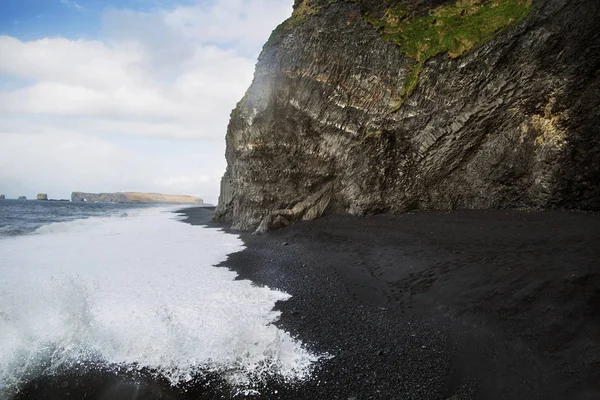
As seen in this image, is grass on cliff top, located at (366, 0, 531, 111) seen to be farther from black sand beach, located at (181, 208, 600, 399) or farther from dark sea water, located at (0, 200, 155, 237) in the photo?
dark sea water, located at (0, 200, 155, 237)

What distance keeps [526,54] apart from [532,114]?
312 centimetres

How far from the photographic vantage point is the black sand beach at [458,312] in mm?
6809

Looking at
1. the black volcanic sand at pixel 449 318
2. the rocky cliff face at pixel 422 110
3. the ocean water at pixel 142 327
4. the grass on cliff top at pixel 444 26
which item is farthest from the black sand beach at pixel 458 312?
Result: the grass on cliff top at pixel 444 26

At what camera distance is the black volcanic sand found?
679 cm

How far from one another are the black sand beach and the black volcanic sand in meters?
0.03

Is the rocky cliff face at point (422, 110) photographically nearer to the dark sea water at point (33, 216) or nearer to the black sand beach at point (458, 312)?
the black sand beach at point (458, 312)

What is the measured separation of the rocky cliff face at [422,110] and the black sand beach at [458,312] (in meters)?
3.44

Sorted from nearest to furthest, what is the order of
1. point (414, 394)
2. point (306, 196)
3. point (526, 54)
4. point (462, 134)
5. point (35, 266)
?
point (414, 394)
point (35, 266)
point (526, 54)
point (462, 134)
point (306, 196)

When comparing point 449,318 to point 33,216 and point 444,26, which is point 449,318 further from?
point 33,216

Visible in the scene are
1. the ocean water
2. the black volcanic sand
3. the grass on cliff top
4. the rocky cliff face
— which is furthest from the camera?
the grass on cliff top

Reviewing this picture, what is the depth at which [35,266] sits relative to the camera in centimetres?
1572

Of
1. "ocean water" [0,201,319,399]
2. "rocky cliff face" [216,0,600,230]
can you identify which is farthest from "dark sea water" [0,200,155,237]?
"rocky cliff face" [216,0,600,230]

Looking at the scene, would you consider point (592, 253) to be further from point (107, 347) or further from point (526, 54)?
point (107, 347)

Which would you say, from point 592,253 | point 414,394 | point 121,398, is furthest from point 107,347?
point 592,253
